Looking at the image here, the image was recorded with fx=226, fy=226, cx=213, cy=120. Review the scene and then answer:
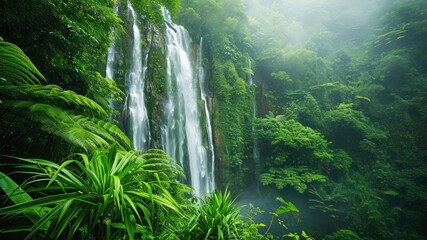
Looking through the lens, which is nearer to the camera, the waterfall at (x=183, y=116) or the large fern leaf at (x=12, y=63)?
the large fern leaf at (x=12, y=63)

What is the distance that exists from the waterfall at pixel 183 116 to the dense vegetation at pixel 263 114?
38.1 inches

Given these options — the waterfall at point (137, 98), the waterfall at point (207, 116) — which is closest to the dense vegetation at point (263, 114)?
the waterfall at point (207, 116)

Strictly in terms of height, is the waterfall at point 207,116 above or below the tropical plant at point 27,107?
above

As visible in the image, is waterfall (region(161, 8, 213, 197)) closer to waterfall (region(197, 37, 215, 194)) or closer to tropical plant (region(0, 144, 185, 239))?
waterfall (region(197, 37, 215, 194))

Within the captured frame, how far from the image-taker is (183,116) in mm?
9844

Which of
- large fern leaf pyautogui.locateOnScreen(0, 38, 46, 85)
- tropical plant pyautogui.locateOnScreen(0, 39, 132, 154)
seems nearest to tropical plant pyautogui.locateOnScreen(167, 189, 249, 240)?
tropical plant pyautogui.locateOnScreen(0, 39, 132, 154)

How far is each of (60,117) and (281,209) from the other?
1980 mm

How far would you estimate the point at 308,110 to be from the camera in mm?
14609

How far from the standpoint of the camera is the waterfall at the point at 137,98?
7406 millimetres

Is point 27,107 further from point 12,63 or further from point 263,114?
point 263,114

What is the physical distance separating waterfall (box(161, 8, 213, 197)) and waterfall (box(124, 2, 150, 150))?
3.21 ft

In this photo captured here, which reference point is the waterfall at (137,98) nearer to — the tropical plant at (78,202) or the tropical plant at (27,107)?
the tropical plant at (27,107)

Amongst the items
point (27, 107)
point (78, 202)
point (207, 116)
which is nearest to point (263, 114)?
point (207, 116)

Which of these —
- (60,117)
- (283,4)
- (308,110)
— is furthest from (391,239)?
(283,4)
